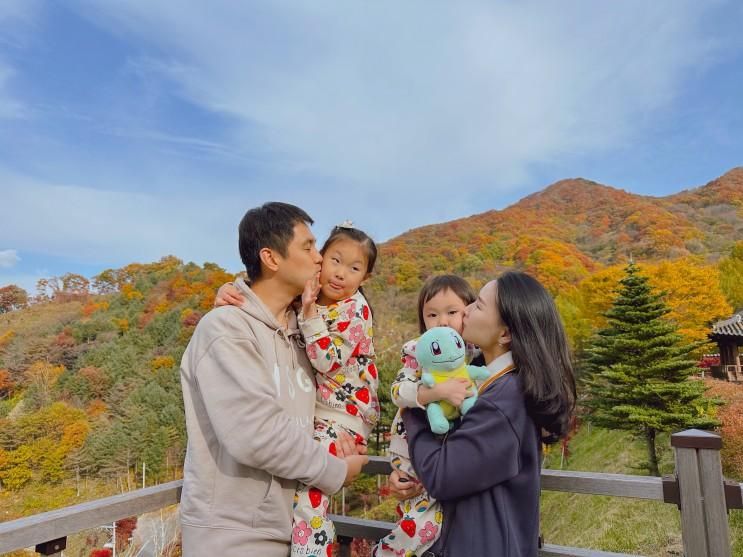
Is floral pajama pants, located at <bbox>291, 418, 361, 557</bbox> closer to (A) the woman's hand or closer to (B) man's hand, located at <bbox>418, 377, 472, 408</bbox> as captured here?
(A) the woman's hand

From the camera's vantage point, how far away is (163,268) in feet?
136

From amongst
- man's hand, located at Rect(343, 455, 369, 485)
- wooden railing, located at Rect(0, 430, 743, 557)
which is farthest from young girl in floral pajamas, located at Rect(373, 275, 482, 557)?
wooden railing, located at Rect(0, 430, 743, 557)

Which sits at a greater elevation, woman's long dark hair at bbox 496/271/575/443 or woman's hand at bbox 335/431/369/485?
woman's long dark hair at bbox 496/271/575/443

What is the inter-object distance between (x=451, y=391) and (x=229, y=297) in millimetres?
721

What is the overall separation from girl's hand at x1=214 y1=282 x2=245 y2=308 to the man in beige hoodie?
0.9 inches

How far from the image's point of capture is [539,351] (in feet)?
4.14

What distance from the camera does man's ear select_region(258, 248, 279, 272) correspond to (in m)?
1.54

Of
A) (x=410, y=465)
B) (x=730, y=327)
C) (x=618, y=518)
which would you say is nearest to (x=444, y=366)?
(x=410, y=465)

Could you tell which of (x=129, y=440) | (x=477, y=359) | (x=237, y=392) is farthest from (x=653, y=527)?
(x=129, y=440)

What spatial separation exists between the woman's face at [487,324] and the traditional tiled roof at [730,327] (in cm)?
1935

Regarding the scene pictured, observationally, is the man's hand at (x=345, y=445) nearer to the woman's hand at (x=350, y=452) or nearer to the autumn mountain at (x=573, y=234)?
the woman's hand at (x=350, y=452)

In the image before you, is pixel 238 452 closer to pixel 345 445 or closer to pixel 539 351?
pixel 345 445

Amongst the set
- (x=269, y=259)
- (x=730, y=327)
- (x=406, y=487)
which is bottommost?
(x=406, y=487)

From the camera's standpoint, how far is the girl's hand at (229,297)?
4.78 ft
